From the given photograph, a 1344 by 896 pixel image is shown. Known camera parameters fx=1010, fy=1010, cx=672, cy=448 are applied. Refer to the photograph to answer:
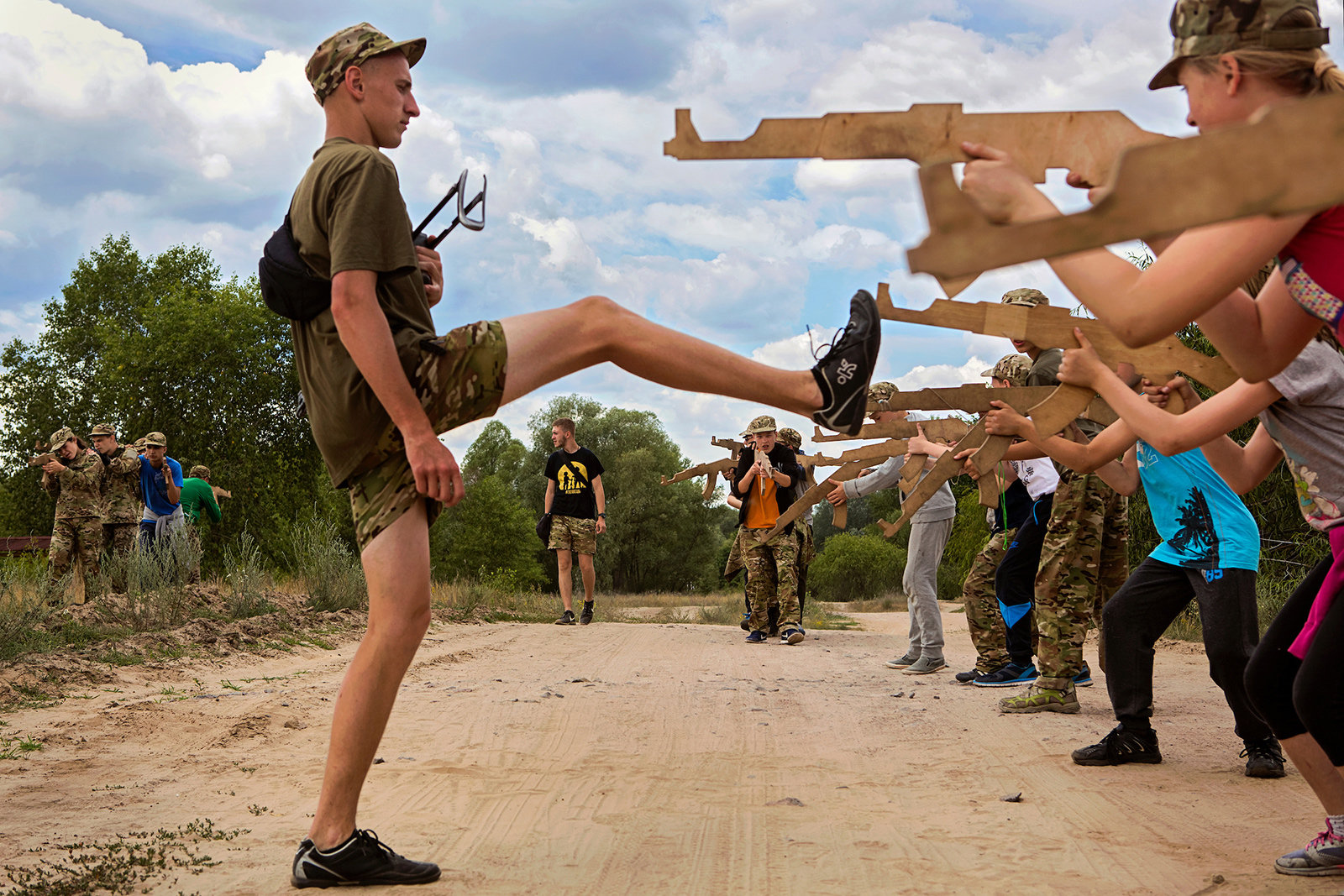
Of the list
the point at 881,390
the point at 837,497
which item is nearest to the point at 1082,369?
the point at 837,497

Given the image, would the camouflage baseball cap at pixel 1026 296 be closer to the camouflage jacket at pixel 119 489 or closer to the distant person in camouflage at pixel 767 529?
the distant person in camouflage at pixel 767 529

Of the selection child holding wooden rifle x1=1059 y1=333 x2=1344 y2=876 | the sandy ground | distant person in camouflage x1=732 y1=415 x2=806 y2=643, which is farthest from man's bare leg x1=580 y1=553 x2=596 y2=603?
child holding wooden rifle x1=1059 y1=333 x2=1344 y2=876

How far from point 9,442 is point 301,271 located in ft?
132

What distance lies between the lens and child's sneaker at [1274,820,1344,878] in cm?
295

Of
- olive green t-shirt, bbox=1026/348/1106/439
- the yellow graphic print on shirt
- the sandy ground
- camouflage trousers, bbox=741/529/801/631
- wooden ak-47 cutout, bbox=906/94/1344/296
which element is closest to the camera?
wooden ak-47 cutout, bbox=906/94/1344/296

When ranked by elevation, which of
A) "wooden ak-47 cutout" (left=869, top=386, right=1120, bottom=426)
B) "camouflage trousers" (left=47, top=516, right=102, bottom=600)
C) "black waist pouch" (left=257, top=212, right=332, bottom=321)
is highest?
"black waist pouch" (left=257, top=212, right=332, bottom=321)

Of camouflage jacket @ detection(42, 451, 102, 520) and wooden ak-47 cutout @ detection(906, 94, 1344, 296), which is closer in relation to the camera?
wooden ak-47 cutout @ detection(906, 94, 1344, 296)

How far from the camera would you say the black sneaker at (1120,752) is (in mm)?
4664

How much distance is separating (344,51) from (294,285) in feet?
2.62

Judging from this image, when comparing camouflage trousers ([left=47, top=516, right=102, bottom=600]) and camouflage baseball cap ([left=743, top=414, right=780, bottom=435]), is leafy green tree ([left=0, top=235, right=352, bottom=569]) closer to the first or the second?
camouflage trousers ([left=47, top=516, right=102, bottom=600])

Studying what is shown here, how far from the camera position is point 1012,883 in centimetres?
292

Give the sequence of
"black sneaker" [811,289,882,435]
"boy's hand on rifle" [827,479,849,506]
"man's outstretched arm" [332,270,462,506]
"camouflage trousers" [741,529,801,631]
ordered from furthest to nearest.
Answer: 1. "camouflage trousers" [741,529,801,631]
2. "boy's hand on rifle" [827,479,849,506]
3. "black sneaker" [811,289,882,435]
4. "man's outstretched arm" [332,270,462,506]

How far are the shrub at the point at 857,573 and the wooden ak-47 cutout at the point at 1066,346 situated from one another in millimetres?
29683

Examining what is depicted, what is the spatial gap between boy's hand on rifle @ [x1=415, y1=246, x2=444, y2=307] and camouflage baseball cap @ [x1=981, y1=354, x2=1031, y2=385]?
4.22 metres
